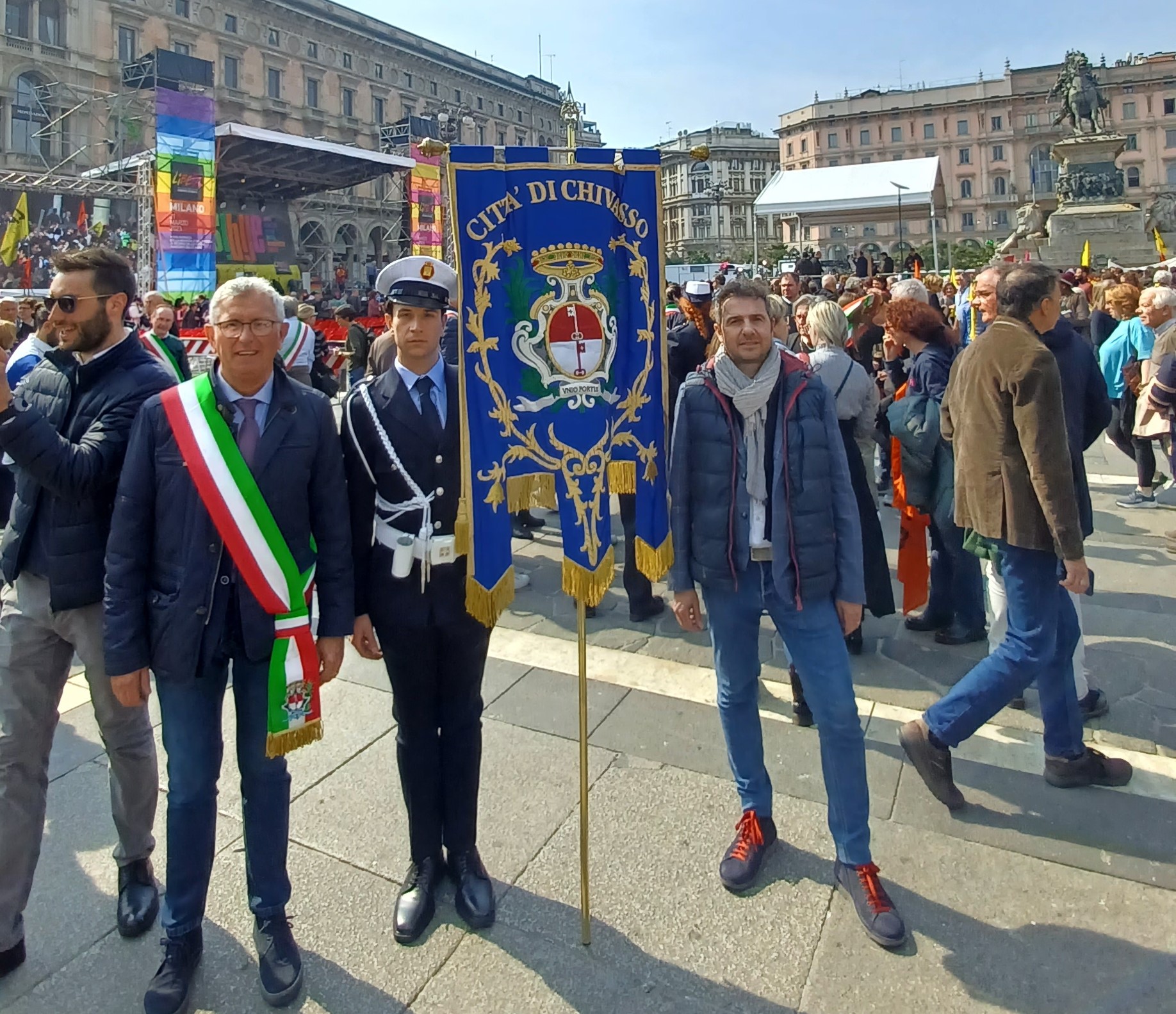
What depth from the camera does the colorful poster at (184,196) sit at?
1669cm

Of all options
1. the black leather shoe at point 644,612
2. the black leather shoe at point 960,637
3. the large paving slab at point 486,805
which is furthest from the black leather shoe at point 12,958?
the black leather shoe at point 960,637

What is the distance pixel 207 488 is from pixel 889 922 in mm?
2325

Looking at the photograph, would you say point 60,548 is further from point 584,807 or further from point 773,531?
point 773,531

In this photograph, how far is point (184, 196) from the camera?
17031 millimetres

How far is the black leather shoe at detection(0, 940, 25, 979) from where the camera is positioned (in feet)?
7.91

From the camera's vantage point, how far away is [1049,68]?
8456 cm

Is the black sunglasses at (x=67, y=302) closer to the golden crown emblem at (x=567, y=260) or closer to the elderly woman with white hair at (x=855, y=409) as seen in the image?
the golden crown emblem at (x=567, y=260)

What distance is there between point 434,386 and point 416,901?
163 centimetres

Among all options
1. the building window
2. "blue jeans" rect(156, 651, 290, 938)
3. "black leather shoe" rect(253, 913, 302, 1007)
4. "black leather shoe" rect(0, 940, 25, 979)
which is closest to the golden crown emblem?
"blue jeans" rect(156, 651, 290, 938)

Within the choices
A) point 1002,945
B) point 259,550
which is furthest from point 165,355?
point 1002,945

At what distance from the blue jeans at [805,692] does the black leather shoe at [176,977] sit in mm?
1771

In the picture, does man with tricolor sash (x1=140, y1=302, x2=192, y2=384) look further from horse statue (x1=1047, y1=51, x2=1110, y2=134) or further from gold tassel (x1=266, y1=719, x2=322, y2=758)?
horse statue (x1=1047, y1=51, x2=1110, y2=134)

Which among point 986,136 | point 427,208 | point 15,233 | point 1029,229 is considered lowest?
point 15,233

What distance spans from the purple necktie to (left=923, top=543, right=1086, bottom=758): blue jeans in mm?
2608
